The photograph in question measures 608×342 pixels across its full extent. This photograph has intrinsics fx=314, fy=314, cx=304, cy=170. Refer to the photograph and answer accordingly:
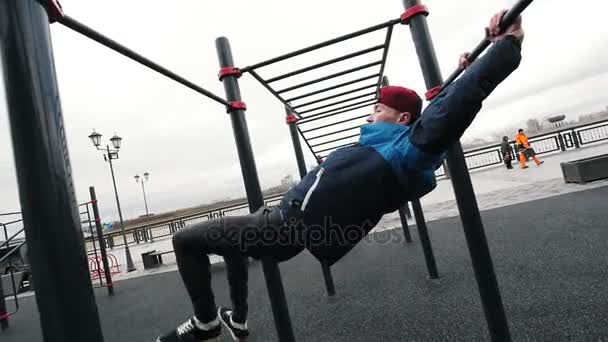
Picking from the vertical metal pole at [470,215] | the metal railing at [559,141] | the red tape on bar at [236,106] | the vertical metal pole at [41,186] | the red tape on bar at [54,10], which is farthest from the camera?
the metal railing at [559,141]

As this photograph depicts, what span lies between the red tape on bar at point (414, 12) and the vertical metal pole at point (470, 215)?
2 cm

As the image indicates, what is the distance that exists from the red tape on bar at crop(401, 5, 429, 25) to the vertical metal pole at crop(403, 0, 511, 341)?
21mm

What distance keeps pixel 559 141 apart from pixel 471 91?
1661 cm

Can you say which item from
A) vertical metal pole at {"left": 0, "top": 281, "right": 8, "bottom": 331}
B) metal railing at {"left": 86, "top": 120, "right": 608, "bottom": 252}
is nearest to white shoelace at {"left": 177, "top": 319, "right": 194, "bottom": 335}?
vertical metal pole at {"left": 0, "top": 281, "right": 8, "bottom": 331}

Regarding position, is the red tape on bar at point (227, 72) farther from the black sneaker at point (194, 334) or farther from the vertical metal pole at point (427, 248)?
the vertical metal pole at point (427, 248)

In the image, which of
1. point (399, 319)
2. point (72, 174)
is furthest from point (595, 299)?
point (72, 174)

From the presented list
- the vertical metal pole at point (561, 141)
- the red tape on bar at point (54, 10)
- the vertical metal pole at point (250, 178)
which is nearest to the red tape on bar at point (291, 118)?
the vertical metal pole at point (250, 178)

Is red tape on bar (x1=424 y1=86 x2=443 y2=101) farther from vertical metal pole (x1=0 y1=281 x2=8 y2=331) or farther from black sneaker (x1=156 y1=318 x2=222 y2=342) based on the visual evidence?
vertical metal pole (x1=0 y1=281 x2=8 y2=331)

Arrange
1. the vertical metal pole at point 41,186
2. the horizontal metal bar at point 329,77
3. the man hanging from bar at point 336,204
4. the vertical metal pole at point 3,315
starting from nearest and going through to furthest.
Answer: the vertical metal pole at point 41,186
the man hanging from bar at point 336,204
the horizontal metal bar at point 329,77
the vertical metal pole at point 3,315

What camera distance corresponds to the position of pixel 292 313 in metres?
2.79

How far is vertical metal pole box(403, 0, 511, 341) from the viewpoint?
150 centimetres

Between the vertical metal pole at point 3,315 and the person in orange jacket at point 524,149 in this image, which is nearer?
the vertical metal pole at point 3,315

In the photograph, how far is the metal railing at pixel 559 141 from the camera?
535 inches

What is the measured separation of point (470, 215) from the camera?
5.20ft
